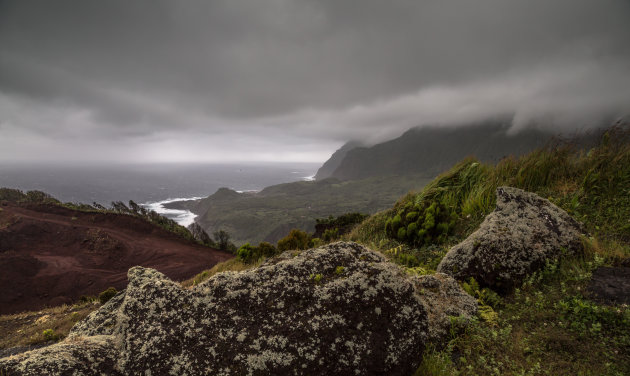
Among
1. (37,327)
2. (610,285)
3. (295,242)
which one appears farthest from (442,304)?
(37,327)

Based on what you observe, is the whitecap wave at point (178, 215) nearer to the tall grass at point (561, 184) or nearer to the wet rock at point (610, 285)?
the tall grass at point (561, 184)

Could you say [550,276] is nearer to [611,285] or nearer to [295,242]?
[611,285]

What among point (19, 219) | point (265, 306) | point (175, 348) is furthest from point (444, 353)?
point (19, 219)

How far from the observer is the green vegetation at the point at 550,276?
2.91 meters

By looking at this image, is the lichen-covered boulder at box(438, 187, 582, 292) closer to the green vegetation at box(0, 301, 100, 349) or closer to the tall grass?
the tall grass

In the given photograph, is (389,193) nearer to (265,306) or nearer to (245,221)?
(245,221)

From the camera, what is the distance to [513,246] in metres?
4.79

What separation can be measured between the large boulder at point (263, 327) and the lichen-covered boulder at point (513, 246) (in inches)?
52.2

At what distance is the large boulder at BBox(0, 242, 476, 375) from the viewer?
2.74 meters

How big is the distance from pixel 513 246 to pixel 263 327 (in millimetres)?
4964

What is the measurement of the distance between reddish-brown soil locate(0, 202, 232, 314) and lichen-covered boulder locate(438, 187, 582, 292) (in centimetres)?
1907

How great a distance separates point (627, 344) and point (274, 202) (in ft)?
551

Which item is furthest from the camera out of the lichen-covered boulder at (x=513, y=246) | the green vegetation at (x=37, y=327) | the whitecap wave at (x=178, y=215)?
the whitecap wave at (x=178, y=215)

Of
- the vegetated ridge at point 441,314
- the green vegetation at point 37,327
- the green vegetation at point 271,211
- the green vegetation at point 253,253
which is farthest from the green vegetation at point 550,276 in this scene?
the green vegetation at point 271,211
